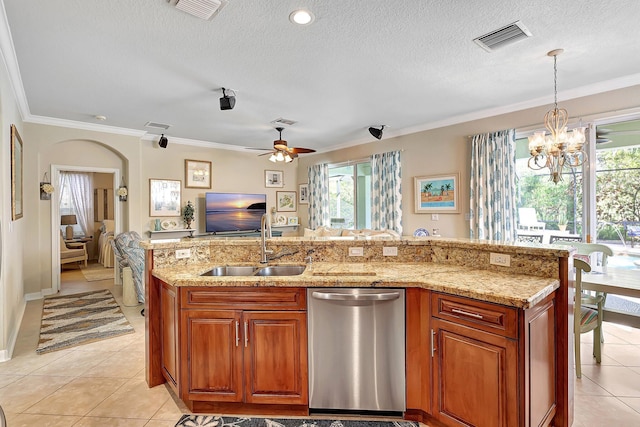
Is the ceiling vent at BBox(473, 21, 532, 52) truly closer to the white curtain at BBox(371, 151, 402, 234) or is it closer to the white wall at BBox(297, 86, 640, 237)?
the white wall at BBox(297, 86, 640, 237)

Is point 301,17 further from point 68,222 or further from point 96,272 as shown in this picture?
point 68,222

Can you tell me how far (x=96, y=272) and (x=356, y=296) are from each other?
6.97 m

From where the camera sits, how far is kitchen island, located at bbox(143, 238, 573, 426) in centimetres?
165

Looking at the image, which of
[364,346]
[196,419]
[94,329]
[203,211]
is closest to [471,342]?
[364,346]

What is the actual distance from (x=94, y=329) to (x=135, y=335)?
1.90ft

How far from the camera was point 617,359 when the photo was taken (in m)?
2.88

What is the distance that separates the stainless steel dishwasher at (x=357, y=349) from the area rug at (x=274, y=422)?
0.08 meters

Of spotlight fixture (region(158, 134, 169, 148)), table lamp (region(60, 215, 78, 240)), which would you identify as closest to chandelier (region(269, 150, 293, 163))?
spotlight fixture (region(158, 134, 169, 148))

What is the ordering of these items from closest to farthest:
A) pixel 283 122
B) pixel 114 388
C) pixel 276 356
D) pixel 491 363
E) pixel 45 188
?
pixel 491 363 < pixel 276 356 < pixel 114 388 < pixel 45 188 < pixel 283 122

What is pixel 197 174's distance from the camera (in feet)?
22.0

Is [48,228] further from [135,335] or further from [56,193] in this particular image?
[135,335]

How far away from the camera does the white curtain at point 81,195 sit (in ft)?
27.1

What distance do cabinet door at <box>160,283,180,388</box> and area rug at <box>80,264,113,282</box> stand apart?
4.85m

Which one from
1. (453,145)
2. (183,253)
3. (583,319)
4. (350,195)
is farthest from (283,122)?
(583,319)
